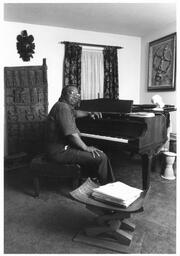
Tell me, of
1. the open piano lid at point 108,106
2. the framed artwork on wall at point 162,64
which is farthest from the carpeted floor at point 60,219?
the framed artwork on wall at point 162,64

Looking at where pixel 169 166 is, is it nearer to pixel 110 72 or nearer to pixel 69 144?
pixel 69 144

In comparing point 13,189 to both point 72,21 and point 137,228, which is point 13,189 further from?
Answer: point 72,21

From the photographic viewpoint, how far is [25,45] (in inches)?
170

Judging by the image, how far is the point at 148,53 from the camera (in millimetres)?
5172

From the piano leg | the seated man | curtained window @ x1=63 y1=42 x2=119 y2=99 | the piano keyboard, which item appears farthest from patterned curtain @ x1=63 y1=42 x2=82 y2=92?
the piano leg

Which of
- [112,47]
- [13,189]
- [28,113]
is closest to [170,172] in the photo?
[13,189]

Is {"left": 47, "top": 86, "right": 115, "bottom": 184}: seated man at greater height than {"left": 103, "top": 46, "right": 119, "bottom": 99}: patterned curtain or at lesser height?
lesser

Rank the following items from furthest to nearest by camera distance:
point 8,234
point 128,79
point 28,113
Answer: point 128,79
point 28,113
point 8,234

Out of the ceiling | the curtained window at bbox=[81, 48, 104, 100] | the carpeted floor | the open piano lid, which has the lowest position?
the carpeted floor

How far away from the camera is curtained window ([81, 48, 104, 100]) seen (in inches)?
195

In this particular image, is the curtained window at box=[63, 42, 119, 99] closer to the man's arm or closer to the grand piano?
the grand piano

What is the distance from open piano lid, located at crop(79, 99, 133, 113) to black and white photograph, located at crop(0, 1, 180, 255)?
1 centimetres

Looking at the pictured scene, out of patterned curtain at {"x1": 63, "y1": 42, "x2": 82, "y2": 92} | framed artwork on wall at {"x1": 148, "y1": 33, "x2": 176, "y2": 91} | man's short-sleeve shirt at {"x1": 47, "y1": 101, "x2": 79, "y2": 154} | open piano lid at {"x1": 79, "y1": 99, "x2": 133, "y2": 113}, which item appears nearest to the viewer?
man's short-sleeve shirt at {"x1": 47, "y1": 101, "x2": 79, "y2": 154}

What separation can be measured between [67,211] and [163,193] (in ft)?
4.25
